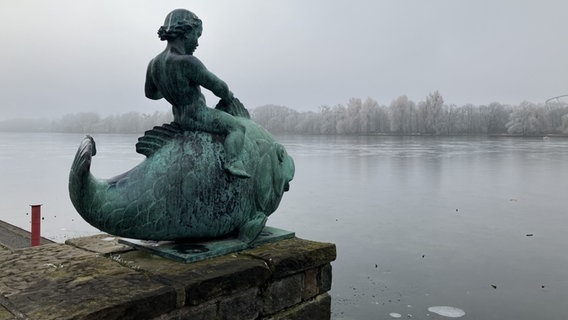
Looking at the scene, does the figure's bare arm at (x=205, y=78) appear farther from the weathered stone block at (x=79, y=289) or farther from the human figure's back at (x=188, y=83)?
the weathered stone block at (x=79, y=289)

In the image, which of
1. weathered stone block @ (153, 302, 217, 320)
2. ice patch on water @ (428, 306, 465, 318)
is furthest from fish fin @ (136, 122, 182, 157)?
ice patch on water @ (428, 306, 465, 318)

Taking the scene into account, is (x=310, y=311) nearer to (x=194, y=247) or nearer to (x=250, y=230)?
(x=250, y=230)

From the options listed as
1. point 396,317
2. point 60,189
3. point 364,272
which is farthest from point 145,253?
point 60,189

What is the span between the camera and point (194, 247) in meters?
3.61

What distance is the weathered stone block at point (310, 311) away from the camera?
3.61 meters

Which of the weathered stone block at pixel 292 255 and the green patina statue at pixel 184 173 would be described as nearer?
the green patina statue at pixel 184 173

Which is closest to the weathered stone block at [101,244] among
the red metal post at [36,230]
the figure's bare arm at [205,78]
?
the figure's bare arm at [205,78]

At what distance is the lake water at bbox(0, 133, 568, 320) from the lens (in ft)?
22.4

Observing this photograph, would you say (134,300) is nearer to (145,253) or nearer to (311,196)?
(145,253)

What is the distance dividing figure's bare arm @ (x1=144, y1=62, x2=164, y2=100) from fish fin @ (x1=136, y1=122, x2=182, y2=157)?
0.98ft

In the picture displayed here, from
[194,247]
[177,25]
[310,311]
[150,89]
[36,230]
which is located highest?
[177,25]

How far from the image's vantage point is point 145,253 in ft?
12.2

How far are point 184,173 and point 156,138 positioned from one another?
38 cm

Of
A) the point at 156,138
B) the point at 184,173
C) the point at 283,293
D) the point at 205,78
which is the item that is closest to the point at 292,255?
the point at 283,293
